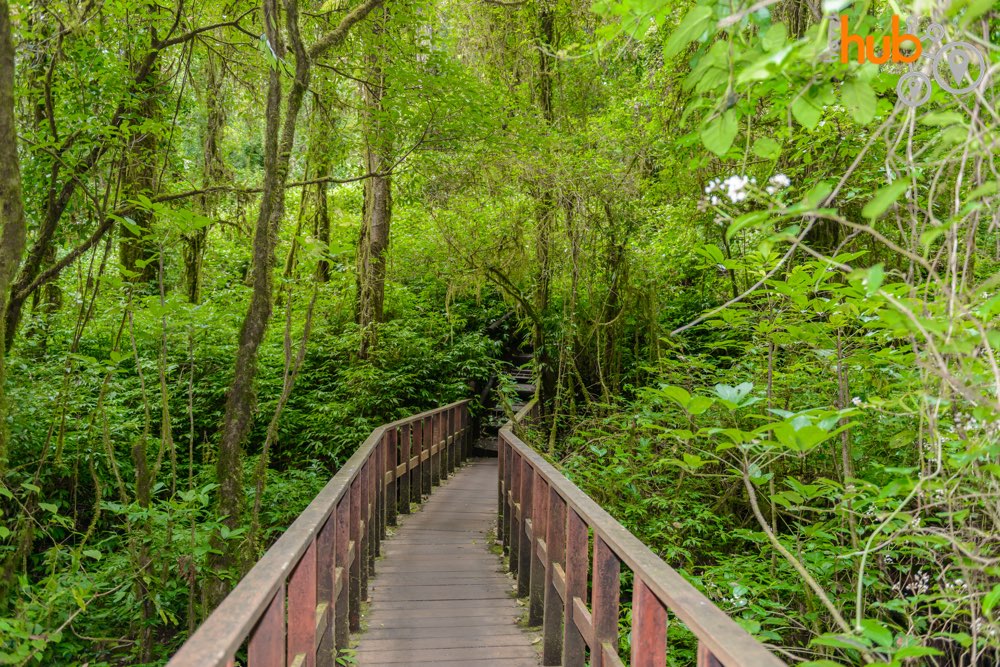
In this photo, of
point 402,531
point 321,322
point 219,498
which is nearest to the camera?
point 219,498

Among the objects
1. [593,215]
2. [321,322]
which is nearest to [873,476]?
[593,215]

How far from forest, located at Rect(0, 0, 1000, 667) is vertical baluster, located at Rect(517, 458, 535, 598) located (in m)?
0.76

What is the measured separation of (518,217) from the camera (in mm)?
9773

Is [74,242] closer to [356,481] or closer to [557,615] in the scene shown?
[356,481]

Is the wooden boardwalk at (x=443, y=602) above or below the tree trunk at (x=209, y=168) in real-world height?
below

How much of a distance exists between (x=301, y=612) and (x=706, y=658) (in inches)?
59.3

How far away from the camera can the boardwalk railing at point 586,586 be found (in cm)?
167

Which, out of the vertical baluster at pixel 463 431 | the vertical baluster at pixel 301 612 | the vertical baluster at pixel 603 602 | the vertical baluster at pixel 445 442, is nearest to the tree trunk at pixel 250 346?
the vertical baluster at pixel 301 612

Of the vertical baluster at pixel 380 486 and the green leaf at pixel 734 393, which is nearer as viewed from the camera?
the green leaf at pixel 734 393

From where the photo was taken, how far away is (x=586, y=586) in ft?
10.7

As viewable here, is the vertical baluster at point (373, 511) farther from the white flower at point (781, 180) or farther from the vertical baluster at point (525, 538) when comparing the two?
the white flower at point (781, 180)

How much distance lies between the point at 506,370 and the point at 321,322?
12.3 feet

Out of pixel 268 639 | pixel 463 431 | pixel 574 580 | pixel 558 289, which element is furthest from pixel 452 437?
pixel 268 639

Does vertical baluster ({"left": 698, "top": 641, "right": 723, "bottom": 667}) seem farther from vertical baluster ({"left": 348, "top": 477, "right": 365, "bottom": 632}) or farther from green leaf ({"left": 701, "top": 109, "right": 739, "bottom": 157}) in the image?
vertical baluster ({"left": 348, "top": 477, "right": 365, "bottom": 632})
